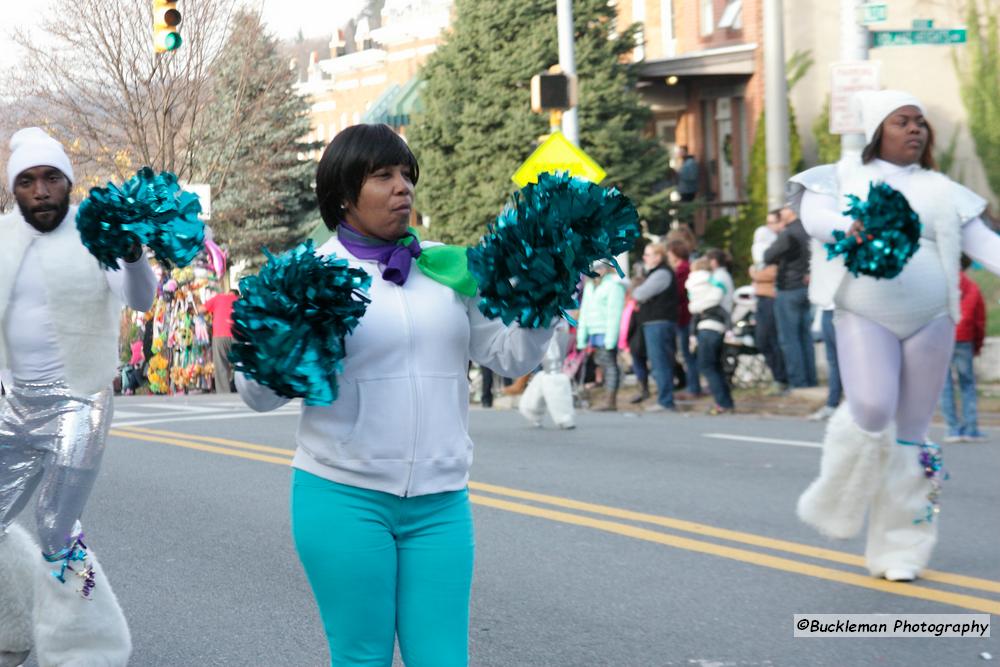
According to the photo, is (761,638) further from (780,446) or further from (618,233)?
(780,446)

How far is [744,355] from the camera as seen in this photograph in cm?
1719

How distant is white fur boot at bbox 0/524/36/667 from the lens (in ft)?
16.9

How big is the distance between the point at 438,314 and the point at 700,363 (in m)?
11.6

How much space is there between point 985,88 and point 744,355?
11004 mm

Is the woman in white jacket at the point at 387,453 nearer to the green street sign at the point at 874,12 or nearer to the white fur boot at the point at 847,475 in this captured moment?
the white fur boot at the point at 847,475

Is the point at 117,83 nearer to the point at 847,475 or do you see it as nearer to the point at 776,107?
the point at 776,107

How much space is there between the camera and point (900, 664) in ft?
16.8

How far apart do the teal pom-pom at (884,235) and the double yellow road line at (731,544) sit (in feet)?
4.57

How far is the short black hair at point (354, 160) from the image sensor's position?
354cm

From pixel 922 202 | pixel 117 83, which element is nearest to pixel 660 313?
pixel 922 202

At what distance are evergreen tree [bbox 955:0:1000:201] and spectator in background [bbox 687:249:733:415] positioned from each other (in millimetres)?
11778

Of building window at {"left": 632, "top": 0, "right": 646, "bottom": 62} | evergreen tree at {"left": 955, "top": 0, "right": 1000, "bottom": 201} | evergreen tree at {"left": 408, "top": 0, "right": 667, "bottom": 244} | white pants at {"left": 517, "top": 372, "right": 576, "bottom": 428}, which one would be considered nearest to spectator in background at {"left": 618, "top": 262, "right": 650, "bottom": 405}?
white pants at {"left": 517, "top": 372, "right": 576, "bottom": 428}

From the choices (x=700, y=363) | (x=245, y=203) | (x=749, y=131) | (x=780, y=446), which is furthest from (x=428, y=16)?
(x=780, y=446)

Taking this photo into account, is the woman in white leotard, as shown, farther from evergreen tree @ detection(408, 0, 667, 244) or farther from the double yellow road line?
evergreen tree @ detection(408, 0, 667, 244)
